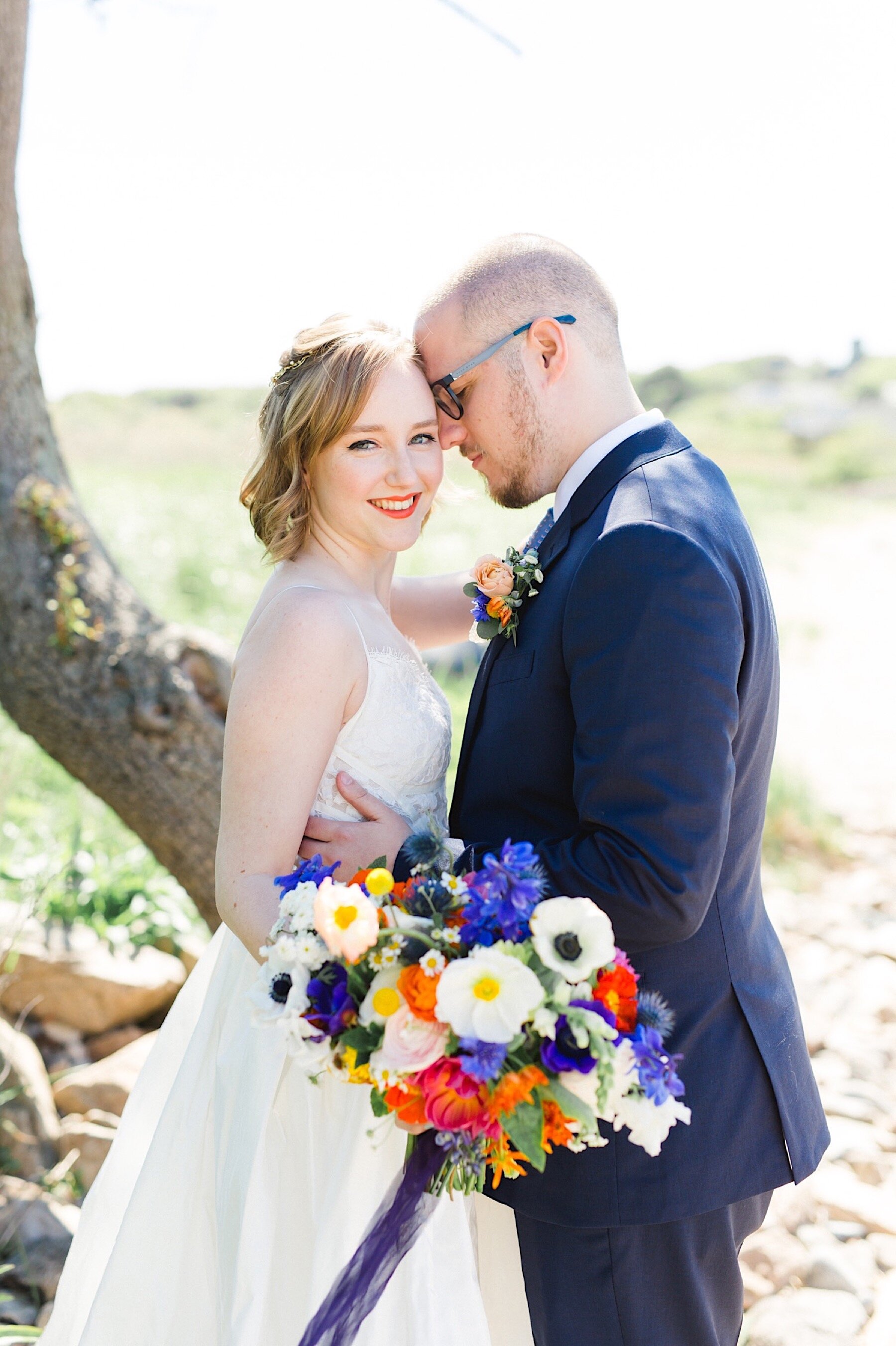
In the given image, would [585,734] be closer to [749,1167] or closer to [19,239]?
[749,1167]

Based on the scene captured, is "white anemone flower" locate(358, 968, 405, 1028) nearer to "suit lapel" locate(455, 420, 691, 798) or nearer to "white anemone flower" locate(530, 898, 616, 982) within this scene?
"white anemone flower" locate(530, 898, 616, 982)

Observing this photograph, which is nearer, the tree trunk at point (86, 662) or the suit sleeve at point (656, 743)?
the suit sleeve at point (656, 743)

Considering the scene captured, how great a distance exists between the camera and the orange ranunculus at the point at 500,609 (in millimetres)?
2221

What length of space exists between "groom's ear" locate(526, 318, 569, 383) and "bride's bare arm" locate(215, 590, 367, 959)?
2.48 ft

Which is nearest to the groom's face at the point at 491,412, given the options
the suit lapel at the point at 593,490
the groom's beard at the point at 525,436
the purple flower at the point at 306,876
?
the groom's beard at the point at 525,436

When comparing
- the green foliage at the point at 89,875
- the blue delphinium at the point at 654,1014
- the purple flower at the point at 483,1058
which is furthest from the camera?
the green foliage at the point at 89,875

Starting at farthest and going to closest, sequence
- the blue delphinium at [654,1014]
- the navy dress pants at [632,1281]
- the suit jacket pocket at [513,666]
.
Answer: the suit jacket pocket at [513,666]
the navy dress pants at [632,1281]
the blue delphinium at [654,1014]

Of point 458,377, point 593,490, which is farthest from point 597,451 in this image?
point 458,377

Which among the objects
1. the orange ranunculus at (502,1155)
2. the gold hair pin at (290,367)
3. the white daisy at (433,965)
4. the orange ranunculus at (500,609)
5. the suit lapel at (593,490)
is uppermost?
the gold hair pin at (290,367)

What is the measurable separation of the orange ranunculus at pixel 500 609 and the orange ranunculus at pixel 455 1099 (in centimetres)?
94

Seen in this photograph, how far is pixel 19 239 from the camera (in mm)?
3818

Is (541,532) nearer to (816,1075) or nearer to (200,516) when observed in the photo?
(816,1075)

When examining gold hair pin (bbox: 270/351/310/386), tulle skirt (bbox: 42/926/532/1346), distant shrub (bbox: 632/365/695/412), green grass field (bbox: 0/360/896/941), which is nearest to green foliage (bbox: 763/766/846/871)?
green grass field (bbox: 0/360/896/941)

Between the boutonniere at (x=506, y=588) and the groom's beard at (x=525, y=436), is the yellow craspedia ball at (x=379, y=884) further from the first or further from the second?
the groom's beard at (x=525, y=436)
